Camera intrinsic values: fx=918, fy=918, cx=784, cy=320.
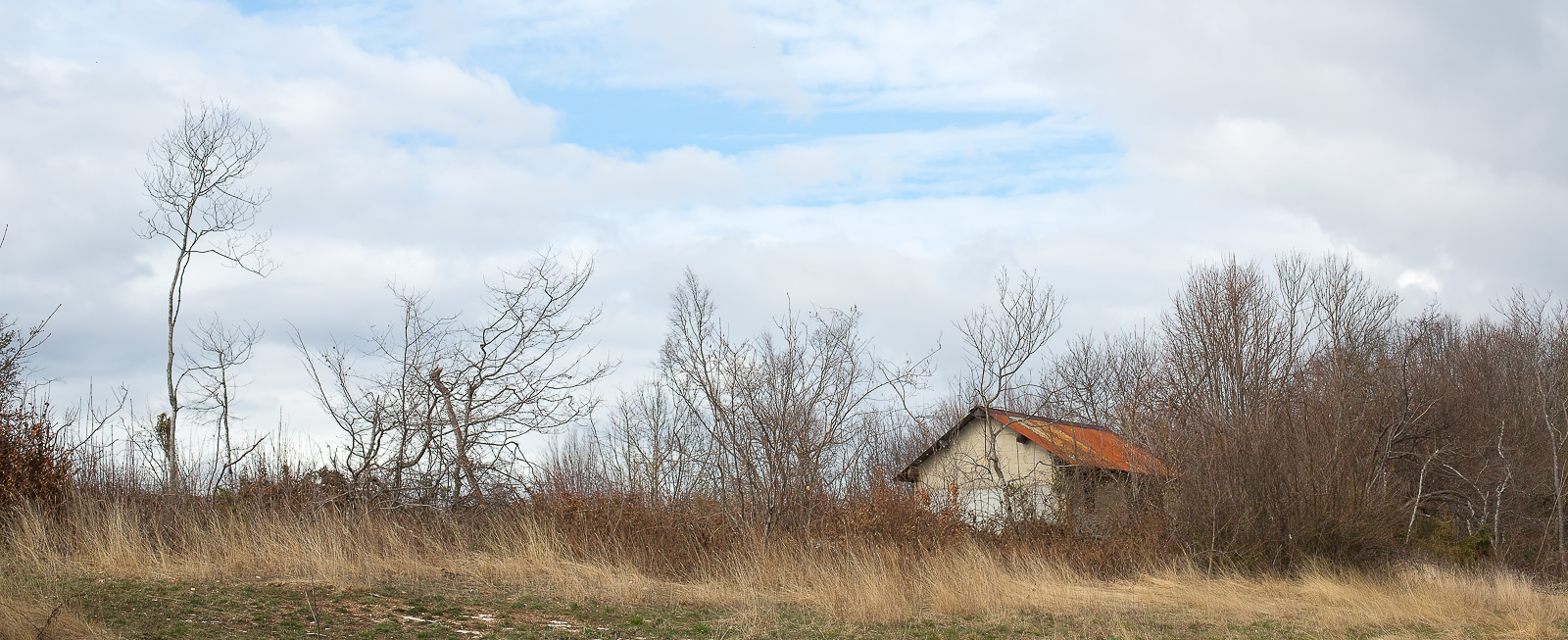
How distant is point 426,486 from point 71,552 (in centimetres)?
493

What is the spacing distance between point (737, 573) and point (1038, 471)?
11803 mm

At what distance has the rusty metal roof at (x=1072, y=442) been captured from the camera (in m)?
18.3

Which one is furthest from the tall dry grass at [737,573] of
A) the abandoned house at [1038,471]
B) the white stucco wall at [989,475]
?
the white stucco wall at [989,475]

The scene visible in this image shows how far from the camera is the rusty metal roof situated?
18266mm

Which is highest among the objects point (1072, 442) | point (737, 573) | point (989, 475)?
point (1072, 442)

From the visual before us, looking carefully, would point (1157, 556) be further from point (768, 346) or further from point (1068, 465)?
point (768, 346)

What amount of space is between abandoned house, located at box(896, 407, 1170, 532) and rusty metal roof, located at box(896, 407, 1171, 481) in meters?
0.02

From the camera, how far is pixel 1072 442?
21.8m

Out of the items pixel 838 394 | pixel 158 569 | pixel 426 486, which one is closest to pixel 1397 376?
pixel 838 394

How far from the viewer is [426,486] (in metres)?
14.3

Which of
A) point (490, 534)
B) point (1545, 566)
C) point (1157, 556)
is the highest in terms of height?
point (490, 534)

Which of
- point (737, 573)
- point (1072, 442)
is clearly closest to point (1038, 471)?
point (1072, 442)

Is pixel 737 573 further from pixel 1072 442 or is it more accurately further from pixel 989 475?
pixel 1072 442

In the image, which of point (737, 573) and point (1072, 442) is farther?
point (1072, 442)
